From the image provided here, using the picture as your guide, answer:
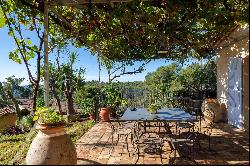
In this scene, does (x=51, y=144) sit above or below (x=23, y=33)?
below

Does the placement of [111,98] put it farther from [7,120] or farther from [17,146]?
[7,120]

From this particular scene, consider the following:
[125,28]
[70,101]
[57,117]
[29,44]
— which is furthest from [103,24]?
[70,101]

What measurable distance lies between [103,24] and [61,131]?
509cm

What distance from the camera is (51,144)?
5.30m

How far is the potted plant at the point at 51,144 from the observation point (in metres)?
5.04

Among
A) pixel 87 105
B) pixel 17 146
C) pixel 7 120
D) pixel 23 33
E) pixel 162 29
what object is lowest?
pixel 7 120

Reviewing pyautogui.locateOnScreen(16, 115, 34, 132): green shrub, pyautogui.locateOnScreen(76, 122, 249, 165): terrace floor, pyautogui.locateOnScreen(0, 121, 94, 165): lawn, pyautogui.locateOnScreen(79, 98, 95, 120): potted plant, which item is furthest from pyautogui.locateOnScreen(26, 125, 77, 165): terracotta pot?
pyautogui.locateOnScreen(79, 98, 95, 120): potted plant

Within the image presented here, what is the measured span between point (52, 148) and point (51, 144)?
0.09 metres

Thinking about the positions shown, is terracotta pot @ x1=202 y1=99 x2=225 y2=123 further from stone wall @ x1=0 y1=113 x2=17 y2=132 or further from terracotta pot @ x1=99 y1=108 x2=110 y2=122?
stone wall @ x1=0 y1=113 x2=17 y2=132

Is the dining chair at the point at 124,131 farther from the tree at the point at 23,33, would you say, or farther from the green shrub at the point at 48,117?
the tree at the point at 23,33

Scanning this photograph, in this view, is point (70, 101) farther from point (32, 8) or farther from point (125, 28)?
point (32, 8)

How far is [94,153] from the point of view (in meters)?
7.33

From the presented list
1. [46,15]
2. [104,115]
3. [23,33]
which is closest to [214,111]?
[104,115]

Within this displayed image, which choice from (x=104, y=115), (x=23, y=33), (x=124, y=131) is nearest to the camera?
(x=23, y=33)
